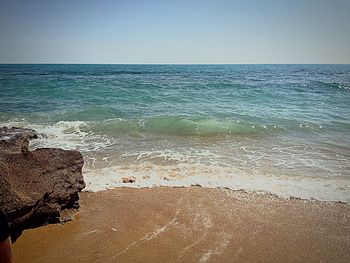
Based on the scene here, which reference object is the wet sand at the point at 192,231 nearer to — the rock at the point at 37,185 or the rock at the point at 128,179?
the rock at the point at 37,185

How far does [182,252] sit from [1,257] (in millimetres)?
2211

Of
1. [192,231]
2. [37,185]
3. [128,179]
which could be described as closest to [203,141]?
[128,179]

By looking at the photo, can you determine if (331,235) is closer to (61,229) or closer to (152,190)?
(152,190)

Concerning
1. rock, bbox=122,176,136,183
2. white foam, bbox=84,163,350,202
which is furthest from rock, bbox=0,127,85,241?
rock, bbox=122,176,136,183

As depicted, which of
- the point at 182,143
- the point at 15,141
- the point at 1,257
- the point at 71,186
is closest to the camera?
the point at 1,257

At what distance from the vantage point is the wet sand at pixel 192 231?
3.50 meters

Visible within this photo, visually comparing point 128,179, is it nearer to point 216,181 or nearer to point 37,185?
point 216,181

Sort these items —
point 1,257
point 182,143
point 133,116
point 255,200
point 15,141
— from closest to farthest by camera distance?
point 1,257, point 255,200, point 15,141, point 182,143, point 133,116

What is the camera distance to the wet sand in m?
3.50

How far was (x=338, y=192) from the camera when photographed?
5.63 metres

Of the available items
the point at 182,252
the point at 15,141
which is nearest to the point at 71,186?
the point at 182,252

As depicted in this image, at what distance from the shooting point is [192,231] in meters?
4.00

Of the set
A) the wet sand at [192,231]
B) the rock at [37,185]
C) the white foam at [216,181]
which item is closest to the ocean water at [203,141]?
the white foam at [216,181]

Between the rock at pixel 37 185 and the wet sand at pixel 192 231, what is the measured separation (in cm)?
24
